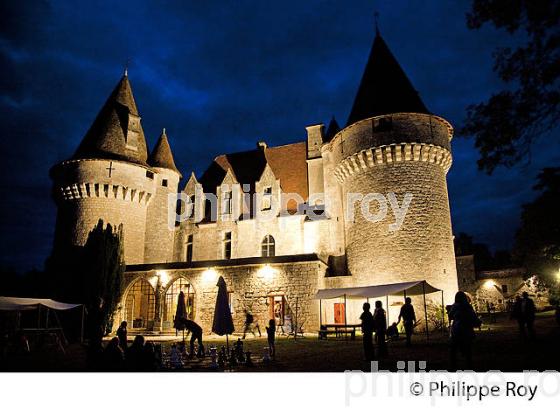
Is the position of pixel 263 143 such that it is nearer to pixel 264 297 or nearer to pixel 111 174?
pixel 111 174

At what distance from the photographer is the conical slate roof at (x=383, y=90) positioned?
17578 mm

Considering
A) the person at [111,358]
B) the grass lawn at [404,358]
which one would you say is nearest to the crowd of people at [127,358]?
the person at [111,358]

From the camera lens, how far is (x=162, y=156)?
2381cm

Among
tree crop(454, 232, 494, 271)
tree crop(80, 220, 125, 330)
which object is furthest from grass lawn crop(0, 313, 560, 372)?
tree crop(454, 232, 494, 271)

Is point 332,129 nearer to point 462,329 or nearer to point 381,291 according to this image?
point 381,291

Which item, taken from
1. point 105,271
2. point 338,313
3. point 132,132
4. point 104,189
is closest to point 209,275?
point 105,271

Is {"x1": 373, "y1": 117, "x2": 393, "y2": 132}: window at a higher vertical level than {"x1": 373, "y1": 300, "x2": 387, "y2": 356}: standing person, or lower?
higher

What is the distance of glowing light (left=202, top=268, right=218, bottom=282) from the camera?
17.7 meters

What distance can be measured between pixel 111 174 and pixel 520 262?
81.5 feet

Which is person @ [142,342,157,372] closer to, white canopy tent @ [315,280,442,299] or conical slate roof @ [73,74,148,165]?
white canopy tent @ [315,280,442,299]

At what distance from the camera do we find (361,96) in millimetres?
18875

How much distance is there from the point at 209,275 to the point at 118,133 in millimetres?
9848

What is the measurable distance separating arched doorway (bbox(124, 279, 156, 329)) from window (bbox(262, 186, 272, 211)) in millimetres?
6822
